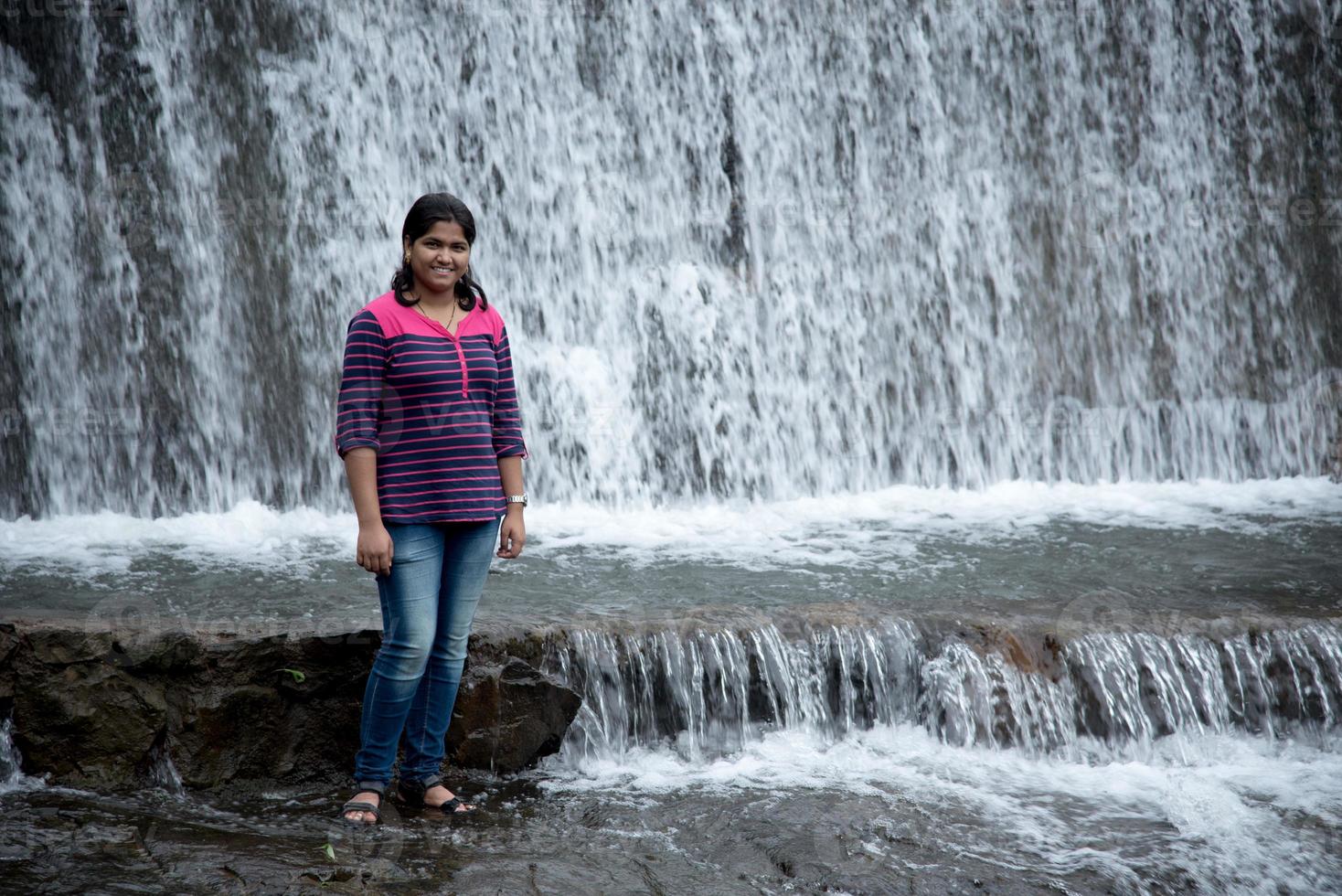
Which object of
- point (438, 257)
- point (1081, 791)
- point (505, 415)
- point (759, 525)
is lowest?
point (1081, 791)

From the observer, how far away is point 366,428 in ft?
10.5

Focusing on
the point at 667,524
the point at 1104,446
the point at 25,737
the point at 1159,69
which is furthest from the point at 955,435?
the point at 25,737

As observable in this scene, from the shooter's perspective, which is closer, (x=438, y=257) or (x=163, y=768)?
(x=438, y=257)

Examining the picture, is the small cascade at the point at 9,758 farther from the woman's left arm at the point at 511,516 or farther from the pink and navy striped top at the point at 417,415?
the woman's left arm at the point at 511,516

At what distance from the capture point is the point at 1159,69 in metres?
10.3

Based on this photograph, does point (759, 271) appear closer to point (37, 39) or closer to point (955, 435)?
point (955, 435)

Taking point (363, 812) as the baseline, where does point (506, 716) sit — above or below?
above

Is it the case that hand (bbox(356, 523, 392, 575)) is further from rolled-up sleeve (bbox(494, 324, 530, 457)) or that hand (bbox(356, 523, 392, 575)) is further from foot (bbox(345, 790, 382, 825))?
foot (bbox(345, 790, 382, 825))

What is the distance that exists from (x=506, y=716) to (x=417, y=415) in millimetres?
1326

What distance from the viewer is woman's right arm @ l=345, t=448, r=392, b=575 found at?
10.4 ft

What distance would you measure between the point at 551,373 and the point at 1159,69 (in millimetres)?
6230

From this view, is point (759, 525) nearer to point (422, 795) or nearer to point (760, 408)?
point (760, 408)

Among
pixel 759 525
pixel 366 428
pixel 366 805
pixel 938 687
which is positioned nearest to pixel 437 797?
pixel 366 805

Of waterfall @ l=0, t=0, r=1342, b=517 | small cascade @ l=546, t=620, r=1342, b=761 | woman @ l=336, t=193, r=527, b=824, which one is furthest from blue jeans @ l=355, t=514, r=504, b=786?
waterfall @ l=0, t=0, r=1342, b=517
